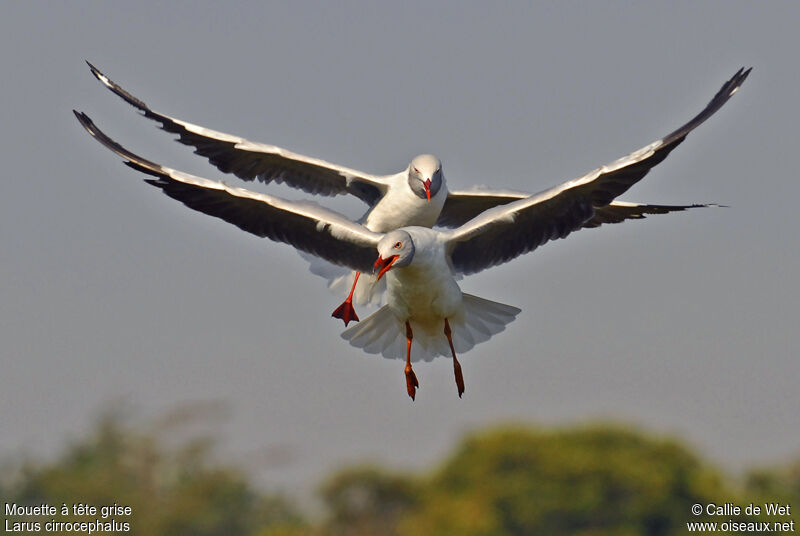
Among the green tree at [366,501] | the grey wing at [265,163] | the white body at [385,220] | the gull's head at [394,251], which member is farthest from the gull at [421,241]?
the green tree at [366,501]

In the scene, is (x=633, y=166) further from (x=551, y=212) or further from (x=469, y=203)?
(x=469, y=203)

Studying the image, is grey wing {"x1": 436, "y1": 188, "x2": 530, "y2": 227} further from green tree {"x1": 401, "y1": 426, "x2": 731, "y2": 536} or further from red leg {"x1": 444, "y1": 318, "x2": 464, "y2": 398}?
green tree {"x1": 401, "y1": 426, "x2": 731, "y2": 536}

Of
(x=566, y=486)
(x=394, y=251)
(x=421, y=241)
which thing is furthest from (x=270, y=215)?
(x=566, y=486)

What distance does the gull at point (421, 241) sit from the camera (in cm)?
789

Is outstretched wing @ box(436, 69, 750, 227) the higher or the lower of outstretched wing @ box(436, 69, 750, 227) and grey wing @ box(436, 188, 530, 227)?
the lower

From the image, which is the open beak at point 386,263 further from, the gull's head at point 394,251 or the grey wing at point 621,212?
the grey wing at point 621,212

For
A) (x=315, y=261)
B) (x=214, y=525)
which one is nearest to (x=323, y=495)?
(x=214, y=525)

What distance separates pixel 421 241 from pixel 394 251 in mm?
263

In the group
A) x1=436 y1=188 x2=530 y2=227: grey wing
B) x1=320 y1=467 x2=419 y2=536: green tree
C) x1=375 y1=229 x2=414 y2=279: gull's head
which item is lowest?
x1=375 y1=229 x2=414 y2=279: gull's head

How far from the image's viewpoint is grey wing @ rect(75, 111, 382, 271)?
820 centimetres

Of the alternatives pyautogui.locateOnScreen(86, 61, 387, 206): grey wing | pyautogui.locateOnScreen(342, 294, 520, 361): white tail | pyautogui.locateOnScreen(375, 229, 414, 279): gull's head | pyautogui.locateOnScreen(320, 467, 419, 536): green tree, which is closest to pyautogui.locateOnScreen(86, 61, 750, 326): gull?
pyautogui.locateOnScreen(86, 61, 387, 206): grey wing

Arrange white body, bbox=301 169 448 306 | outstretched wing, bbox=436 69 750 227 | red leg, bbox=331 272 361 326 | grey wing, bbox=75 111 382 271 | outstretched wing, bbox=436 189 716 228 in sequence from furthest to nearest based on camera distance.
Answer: outstretched wing, bbox=436 189 716 228
red leg, bbox=331 272 361 326
white body, bbox=301 169 448 306
grey wing, bbox=75 111 382 271
outstretched wing, bbox=436 69 750 227

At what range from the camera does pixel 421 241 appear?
779 cm

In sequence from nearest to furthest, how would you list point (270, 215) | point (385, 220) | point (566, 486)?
point (270, 215)
point (385, 220)
point (566, 486)
